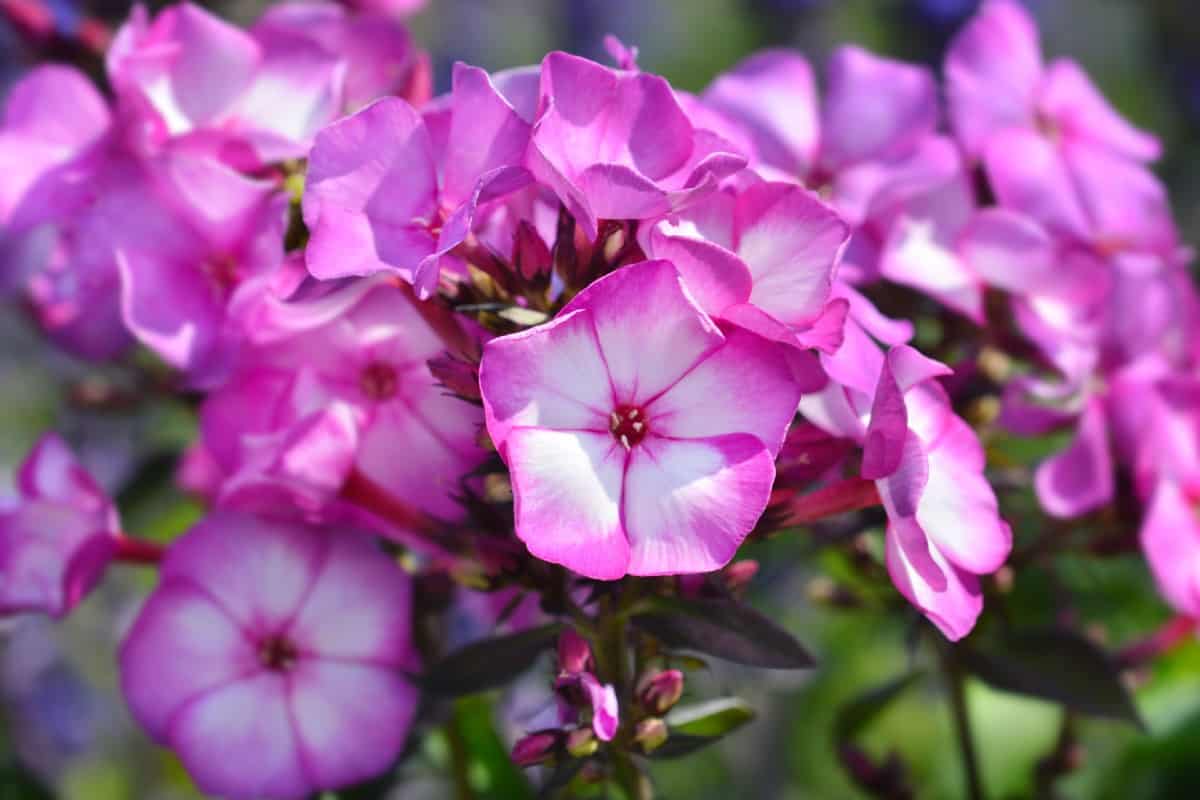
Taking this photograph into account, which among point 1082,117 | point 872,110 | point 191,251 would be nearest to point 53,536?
point 191,251

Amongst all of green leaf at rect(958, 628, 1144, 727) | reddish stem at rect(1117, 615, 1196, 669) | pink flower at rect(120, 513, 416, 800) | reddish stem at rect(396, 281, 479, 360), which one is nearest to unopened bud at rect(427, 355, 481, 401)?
reddish stem at rect(396, 281, 479, 360)

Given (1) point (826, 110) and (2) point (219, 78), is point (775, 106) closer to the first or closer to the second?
(1) point (826, 110)

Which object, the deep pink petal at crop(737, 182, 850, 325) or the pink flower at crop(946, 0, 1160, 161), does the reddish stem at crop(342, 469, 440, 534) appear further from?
the pink flower at crop(946, 0, 1160, 161)

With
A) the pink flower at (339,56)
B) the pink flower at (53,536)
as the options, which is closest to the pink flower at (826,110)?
the pink flower at (339,56)

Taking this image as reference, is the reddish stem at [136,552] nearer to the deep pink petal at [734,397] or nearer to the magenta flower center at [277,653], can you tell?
the magenta flower center at [277,653]

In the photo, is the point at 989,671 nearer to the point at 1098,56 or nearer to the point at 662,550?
the point at 662,550

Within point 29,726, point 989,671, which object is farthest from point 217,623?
point 29,726
